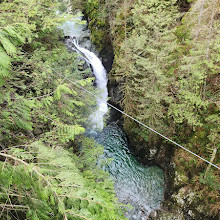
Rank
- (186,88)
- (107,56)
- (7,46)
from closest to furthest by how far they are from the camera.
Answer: (7,46) → (186,88) → (107,56)

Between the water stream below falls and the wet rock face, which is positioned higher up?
the wet rock face

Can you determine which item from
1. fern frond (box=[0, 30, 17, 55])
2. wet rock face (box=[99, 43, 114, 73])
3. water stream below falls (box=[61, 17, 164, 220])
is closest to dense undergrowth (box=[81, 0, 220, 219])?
water stream below falls (box=[61, 17, 164, 220])

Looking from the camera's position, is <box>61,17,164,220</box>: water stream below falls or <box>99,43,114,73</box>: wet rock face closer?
<box>61,17,164,220</box>: water stream below falls

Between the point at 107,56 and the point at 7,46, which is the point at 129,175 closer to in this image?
the point at 7,46

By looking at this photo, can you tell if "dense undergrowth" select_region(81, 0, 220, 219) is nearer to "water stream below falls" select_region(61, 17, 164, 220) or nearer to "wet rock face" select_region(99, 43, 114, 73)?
"water stream below falls" select_region(61, 17, 164, 220)

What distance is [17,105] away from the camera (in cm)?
292

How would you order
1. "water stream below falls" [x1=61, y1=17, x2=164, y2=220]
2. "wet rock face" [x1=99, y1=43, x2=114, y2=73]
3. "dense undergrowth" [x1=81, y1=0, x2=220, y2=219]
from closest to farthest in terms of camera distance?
"dense undergrowth" [x1=81, y1=0, x2=220, y2=219], "water stream below falls" [x1=61, y1=17, x2=164, y2=220], "wet rock face" [x1=99, y1=43, x2=114, y2=73]

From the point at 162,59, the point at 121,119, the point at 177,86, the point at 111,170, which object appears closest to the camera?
the point at 162,59

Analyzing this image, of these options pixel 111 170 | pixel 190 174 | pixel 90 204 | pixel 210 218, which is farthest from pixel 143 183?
pixel 90 204

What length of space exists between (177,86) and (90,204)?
20.7 feet

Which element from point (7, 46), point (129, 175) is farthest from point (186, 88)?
point (7, 46)

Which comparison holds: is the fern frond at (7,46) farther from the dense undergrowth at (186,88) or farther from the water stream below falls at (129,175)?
the dense undergrowth at (186,88)

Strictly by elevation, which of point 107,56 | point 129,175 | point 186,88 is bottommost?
point 129,175

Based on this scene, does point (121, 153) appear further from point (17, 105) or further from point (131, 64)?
point (17, 105)
